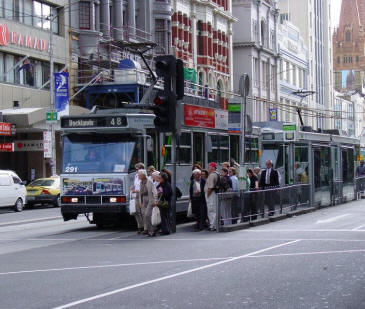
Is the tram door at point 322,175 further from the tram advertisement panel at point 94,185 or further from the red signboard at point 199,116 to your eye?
the tram advertisement panel at point 94,185

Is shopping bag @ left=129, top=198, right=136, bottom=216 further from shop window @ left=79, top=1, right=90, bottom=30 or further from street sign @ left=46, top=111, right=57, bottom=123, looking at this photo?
shop window @ left=79, top=1, right=90, bottom=30

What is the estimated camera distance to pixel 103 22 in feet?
168

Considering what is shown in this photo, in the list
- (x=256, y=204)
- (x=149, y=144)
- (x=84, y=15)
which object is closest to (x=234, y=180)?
(x=256, y=204)

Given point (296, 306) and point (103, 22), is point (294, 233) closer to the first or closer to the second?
point (296, 306)

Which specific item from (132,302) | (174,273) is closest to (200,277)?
(174,273)

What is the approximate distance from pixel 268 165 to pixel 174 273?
14597 millimetres

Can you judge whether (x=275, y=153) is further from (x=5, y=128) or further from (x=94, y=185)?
(x=94, y=185)

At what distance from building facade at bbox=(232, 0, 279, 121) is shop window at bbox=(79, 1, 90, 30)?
24729 millimetres

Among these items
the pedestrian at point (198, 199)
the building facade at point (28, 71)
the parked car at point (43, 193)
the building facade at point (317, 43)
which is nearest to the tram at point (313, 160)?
the pedestrian at point (198, 199)

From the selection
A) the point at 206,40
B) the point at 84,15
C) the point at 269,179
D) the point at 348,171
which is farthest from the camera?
the point at 206,40

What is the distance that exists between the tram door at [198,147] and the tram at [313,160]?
645 centimetres

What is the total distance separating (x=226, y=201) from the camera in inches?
872

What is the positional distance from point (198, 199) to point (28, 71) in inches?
1014

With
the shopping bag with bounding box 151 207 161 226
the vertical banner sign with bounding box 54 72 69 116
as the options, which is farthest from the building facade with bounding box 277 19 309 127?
the shopping bag with bounding box 151 207 161 226
